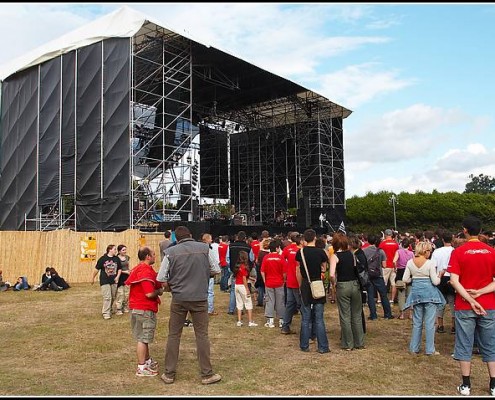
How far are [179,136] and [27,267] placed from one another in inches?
354

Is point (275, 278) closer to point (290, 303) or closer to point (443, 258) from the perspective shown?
point (290, 303)

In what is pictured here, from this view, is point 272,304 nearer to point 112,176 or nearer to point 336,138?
point 112,176

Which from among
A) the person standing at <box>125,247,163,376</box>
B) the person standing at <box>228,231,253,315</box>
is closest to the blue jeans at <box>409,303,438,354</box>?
the person standing at <box>125,247,163,376</box>

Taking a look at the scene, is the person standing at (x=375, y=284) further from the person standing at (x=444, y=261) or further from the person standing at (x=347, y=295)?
the person standing at (x=347, y=295)

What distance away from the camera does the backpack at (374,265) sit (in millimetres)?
8219

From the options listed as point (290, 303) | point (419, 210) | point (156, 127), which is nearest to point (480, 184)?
point (419, 210)

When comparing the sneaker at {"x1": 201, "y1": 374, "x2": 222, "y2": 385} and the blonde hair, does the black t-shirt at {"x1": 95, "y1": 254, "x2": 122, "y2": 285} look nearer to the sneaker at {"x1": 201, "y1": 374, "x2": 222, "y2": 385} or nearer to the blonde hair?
the sneaker at {"x1": 201, "y1": 374, "x2": 222, "y2": 385}

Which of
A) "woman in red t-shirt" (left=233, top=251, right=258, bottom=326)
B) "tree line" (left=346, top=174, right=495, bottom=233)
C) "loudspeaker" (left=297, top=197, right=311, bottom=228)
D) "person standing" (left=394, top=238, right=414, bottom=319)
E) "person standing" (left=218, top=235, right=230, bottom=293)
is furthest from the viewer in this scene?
"tree line" (left=346, top=174, right=495, bottom=233)

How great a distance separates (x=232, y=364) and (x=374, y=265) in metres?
3.63

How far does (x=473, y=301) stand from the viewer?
170 inches

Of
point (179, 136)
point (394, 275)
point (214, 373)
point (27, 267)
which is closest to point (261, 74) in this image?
point (179, 136)

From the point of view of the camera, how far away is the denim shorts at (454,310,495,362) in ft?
14.3

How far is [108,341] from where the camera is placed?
700cm

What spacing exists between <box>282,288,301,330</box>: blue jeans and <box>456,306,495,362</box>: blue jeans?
9.65 ft
